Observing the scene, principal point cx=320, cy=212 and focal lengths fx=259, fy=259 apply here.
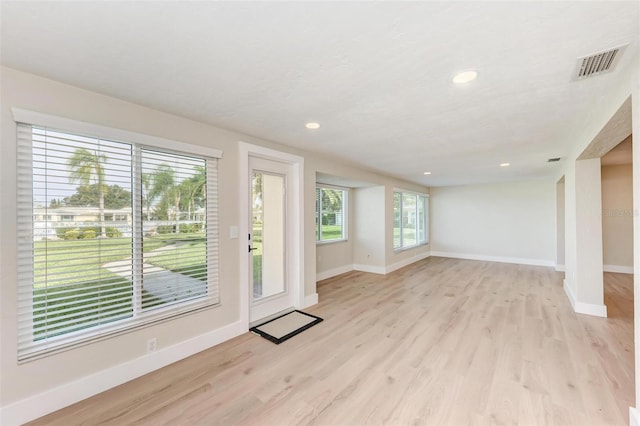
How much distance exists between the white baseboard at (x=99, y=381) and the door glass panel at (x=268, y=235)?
79 centimetres

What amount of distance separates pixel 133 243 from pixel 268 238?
5.10 ft

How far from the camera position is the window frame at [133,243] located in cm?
176

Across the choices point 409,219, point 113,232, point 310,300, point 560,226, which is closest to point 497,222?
point 560,226

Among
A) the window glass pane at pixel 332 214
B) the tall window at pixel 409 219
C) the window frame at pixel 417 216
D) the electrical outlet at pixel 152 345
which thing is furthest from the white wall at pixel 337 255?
the electrical outlet at pixel 152 345

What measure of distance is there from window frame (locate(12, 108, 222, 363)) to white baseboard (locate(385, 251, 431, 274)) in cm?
431

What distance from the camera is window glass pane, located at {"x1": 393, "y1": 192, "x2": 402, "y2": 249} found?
664 cm

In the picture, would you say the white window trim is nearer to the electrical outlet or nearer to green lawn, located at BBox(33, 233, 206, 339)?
green lawn, located at BBox(33, 233, 206, 339)

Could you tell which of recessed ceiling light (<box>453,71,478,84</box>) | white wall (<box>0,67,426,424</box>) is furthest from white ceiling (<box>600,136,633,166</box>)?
white wall (<box>0,67,426,424</box>)

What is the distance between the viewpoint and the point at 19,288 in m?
1.75

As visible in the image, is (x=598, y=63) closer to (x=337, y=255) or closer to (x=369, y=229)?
(x=369, y=229)

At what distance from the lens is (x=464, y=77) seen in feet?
5.86

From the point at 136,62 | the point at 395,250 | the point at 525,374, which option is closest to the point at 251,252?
the point at 136,62

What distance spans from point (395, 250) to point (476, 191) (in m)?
3.36

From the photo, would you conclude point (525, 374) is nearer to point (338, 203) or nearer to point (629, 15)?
point (629, 15)
